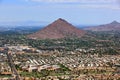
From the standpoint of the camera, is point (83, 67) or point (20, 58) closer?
point (83, 67)

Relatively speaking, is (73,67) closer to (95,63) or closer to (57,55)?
(95,63)

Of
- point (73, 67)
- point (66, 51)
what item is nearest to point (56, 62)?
point (73, 67)

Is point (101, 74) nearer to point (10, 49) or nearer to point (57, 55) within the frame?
point (57, 55)

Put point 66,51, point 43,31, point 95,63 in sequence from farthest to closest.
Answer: point 43,31 < point 66,51 < point 95,63

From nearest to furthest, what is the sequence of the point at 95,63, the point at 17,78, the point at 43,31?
the point at 17,78
the point at 95,63
the point at 43,31

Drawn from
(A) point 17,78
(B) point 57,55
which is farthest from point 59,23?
(A) point 17,78

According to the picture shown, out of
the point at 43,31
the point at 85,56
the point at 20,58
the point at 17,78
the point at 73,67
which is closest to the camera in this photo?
the point at 17,78
